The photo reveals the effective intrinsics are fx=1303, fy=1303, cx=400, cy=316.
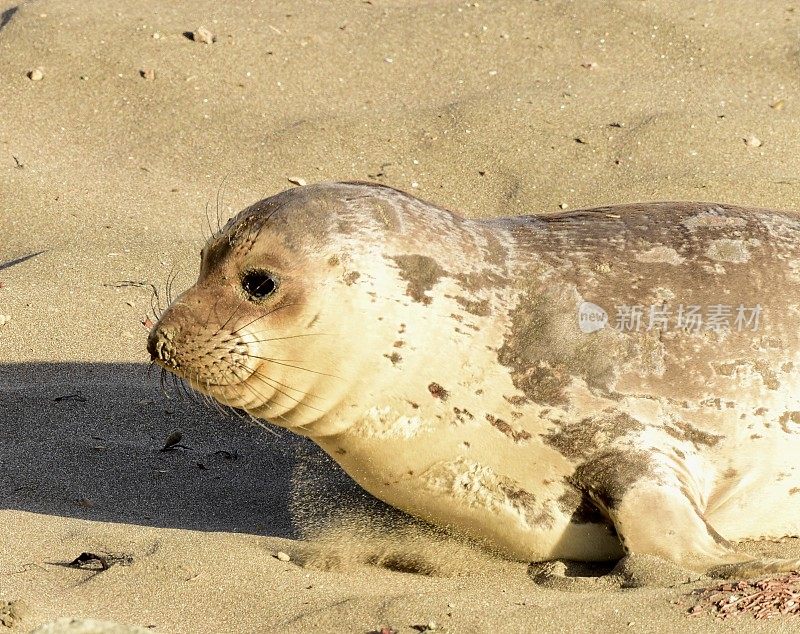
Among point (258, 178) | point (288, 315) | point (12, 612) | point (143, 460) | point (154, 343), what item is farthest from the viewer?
point (258, 178)

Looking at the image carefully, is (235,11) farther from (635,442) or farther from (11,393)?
(635,442)

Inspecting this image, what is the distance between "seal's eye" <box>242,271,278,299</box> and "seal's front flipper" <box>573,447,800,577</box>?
1014 mm

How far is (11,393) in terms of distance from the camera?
202 inches

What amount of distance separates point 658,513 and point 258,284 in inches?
50.2

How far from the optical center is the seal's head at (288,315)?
3654mm

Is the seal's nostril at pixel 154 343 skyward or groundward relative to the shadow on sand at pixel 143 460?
skyward

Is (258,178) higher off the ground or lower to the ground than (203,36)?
lower

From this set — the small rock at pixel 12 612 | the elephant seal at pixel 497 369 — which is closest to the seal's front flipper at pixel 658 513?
the elephant seal at pixel 497 369

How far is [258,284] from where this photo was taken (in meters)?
3.70

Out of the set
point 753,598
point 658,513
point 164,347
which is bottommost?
point 753,598

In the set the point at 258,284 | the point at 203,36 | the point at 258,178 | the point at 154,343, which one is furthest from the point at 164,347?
the point at 203,36

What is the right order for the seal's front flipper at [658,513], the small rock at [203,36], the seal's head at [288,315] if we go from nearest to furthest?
the seal's front flipper at [658,513], the seal's head at [288,315], the small rock at [203,36]

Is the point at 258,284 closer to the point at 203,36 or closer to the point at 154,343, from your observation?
the point at 154,343

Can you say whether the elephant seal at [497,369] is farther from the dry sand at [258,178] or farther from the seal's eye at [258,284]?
the dry sand at [258,178]
